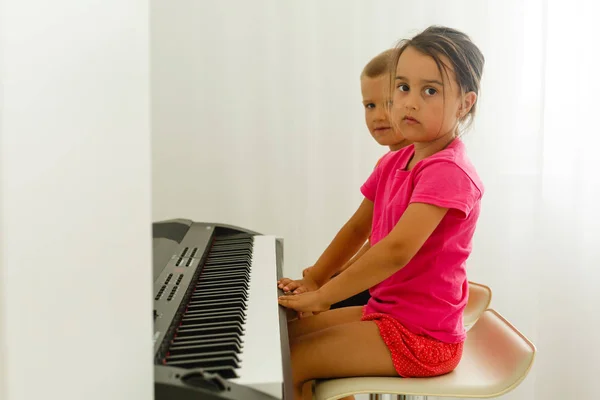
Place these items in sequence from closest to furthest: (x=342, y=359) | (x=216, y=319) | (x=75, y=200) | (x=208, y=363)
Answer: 1. (x=75, y=200)
2. (x=208, y=363)
3. (x=216, y=319)
4. (x=342, y=359)

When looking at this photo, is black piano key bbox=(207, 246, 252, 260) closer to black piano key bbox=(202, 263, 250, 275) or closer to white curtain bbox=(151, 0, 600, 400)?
black piano key bbox=(202, 263, 250, 275)

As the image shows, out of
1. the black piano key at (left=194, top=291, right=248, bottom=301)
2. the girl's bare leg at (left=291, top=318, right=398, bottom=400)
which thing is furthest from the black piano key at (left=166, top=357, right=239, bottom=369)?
the girl's bare leg at (left=291, top=318, right=398, bottom=400)

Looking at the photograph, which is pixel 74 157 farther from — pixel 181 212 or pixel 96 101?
pixel 181 212

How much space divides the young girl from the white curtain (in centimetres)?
100

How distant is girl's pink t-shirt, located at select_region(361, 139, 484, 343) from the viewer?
4.72 ft

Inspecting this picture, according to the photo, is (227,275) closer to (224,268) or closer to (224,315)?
(224,268)

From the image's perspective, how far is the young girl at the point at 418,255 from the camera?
1420mm

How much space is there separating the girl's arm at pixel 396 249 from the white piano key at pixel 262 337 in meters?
0.16

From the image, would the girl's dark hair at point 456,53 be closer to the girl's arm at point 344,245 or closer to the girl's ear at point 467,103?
the girl's ear at point 467,103

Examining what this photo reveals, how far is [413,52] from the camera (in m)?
1.53

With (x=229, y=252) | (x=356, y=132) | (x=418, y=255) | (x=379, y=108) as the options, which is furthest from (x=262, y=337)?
(x=356, y=132)

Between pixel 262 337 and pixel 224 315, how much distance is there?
0.13 meters

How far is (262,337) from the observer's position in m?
1.11

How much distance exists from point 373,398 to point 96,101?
144 centimetres
